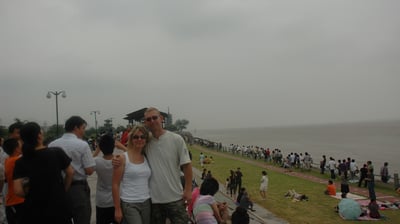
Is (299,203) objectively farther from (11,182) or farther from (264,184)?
(11,182)

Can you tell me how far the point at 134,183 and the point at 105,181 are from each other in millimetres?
770

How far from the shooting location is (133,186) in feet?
12.5

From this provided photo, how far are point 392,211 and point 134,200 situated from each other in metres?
12.5

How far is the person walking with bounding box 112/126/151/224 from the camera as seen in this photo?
3.79m

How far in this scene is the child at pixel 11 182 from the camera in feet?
13.7

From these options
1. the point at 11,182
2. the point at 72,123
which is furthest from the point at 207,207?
the point at 11,182

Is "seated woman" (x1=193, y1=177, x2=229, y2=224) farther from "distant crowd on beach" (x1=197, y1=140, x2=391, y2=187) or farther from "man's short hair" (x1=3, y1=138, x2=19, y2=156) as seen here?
"distant crowd on beach" (x1=197, y1=140, x2=391, y2=187)

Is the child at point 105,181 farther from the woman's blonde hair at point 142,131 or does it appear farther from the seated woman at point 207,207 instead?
the seated woman at point 207,207

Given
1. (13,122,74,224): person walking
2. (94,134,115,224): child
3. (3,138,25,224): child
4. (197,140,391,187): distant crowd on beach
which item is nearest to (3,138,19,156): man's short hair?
(3,138,25,224): child

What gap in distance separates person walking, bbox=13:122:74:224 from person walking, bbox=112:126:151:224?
560mm

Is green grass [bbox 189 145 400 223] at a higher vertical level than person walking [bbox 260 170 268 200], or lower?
lower

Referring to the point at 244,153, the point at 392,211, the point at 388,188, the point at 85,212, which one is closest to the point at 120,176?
the point at 85,212

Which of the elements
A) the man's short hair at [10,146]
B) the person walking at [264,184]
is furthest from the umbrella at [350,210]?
the man's short hair at [10,146]

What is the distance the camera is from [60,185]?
11.4 ft
